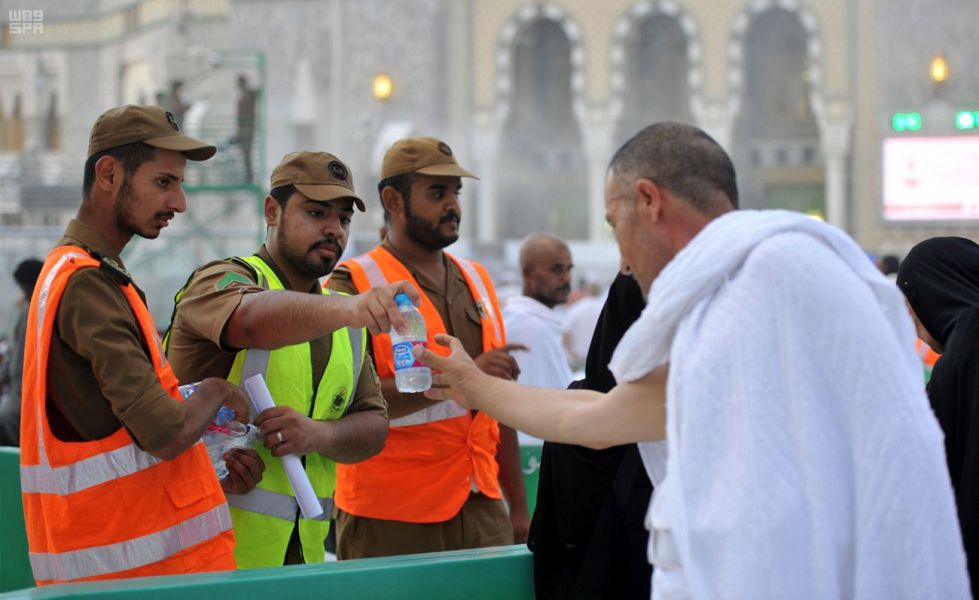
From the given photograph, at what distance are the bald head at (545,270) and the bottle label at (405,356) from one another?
302 centimetres

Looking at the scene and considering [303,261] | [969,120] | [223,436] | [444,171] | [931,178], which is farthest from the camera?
[931,178]

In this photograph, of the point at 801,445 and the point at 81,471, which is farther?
the point at 81,471

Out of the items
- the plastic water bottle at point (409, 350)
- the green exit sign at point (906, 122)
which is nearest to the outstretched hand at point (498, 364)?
the plastic water bottle at point (409, 350)

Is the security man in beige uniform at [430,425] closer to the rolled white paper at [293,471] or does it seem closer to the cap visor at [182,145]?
the rolled white paper at [293,471]

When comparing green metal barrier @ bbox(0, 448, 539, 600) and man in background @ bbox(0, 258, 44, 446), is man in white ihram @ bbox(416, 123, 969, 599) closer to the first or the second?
green metal barrier @ bbox(0, 448, 539, 600)

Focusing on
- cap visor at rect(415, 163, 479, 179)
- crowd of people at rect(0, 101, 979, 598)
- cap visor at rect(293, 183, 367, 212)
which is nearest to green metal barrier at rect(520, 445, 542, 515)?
crowd of people at rect(0, 101, 979, 598)

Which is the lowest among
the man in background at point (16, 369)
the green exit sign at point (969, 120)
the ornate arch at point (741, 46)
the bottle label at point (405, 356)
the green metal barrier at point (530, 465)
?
the green metal barrier at point (530, 465)

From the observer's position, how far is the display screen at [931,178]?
63.1 feet

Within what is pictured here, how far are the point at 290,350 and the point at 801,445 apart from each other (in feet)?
5.07

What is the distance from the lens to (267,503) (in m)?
2.87

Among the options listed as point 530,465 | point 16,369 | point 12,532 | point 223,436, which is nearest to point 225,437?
point 223,436

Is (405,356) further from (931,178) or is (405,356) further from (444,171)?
(931,178)

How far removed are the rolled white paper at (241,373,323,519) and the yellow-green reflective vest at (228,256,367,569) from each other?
8 cm

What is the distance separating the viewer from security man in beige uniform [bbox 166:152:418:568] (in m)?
2.56
